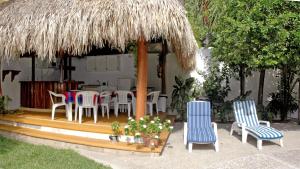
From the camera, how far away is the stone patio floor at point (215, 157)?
6934 mm

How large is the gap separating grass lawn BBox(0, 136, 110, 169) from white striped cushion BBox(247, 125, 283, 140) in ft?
13.0

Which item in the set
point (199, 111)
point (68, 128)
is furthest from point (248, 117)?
point (68, 128)

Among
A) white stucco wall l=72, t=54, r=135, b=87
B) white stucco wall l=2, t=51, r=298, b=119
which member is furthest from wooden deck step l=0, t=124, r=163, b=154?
white stucco wall l=72, t=54, r=135, b=87

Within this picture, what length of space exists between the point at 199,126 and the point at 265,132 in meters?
1.63

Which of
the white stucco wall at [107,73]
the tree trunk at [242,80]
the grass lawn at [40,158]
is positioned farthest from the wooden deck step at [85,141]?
the white stucco wall at [107,73]

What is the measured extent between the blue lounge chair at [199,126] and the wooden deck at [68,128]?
63cm

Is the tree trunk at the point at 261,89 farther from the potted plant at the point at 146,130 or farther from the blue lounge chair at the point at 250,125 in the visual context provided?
the potted plant at the point at 146,130

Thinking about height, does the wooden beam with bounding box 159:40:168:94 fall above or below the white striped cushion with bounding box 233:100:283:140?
above

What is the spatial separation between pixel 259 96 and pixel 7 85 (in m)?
9.36

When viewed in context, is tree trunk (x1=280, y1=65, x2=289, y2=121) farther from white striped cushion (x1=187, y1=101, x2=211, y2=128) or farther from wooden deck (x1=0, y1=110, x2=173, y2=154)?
white striped cushion (x1=187, y1=101, x2=211, y2=128)

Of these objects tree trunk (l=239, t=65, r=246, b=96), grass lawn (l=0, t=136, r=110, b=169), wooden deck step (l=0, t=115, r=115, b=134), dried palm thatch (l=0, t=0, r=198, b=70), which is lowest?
grass lawn (l=0, t=136, r=110, b=169)

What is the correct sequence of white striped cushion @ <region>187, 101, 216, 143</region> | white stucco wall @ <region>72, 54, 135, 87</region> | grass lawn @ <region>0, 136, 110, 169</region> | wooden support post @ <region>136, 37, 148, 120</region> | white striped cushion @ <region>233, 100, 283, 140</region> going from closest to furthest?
grass lawn @ <region>0, 136, 110, 169</region>, wooden support post @ <region>136, 37, 148, 120</region>, white striped cushion @ <region>187, 101, 216, 143</region>, white striped cushion @ <region>233, 100, 283, 140</region>, white stucco wall @ <region>72, 54, 135, 87</region>

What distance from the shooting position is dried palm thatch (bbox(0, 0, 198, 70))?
7.36 metres

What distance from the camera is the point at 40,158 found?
726 centimetres
